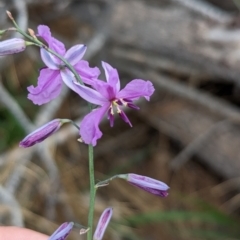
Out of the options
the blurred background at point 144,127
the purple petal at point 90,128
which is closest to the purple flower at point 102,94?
the purple petal at point 90,128

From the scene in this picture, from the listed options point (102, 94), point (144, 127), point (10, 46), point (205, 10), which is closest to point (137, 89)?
point (102, 94)

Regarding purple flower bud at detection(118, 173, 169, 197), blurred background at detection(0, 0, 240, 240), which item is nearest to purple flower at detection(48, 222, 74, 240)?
purple flower bud at detection(118, 173, 169, 197)

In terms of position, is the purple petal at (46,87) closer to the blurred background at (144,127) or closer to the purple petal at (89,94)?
the purple petal at (89,94)

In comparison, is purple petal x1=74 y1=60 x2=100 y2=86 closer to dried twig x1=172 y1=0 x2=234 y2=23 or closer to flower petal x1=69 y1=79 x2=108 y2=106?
flower petal x1=69 y1=79 x2=108 y2=106

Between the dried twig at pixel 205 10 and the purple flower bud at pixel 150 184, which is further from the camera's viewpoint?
the dried twig at pixel 205 10

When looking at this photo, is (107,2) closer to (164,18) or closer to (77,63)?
(164,18)

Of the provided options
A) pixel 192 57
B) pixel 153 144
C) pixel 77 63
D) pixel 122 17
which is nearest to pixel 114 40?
pixel 122 17

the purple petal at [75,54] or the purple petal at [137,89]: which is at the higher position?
the purple petal at [75,54]
